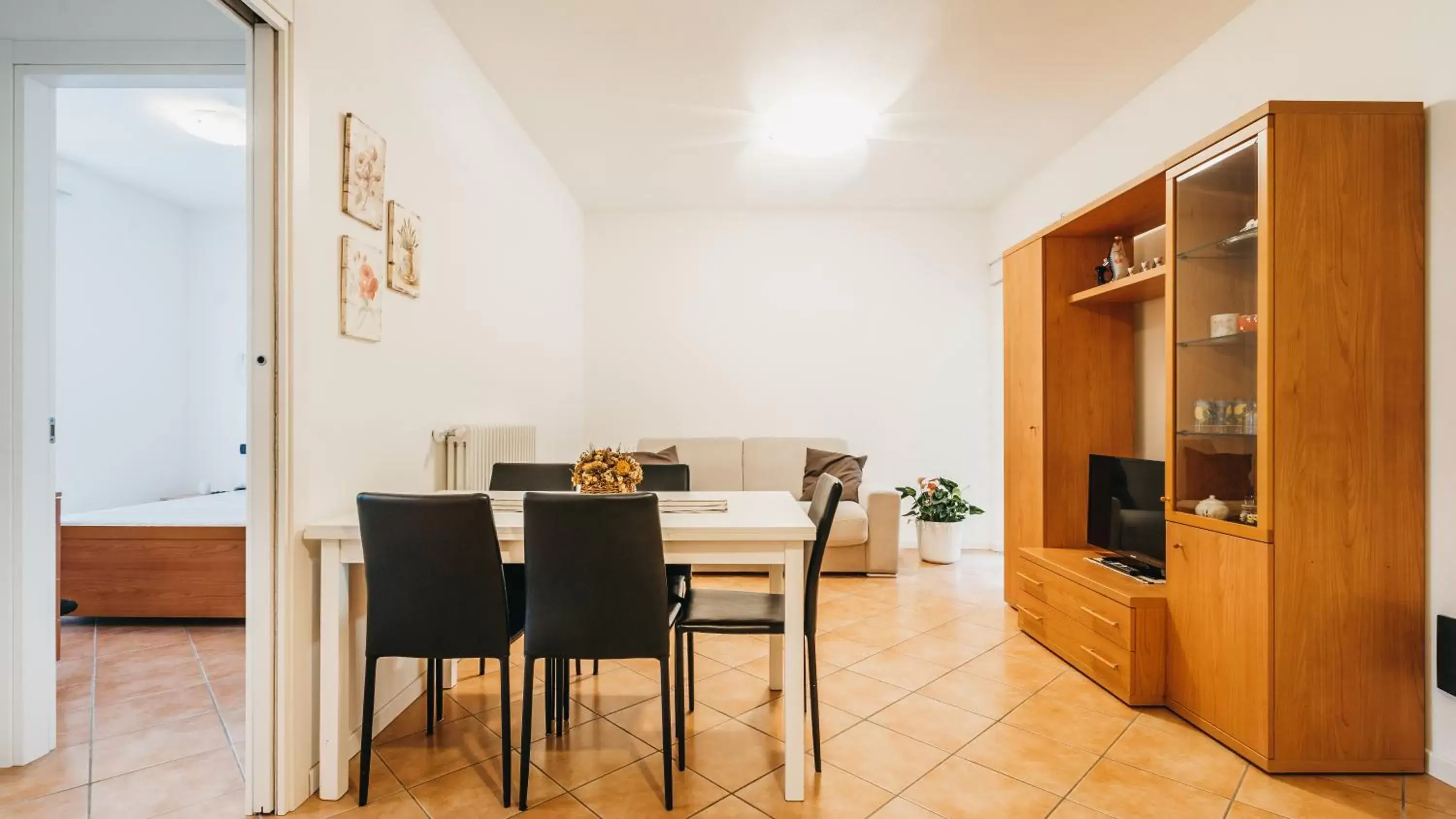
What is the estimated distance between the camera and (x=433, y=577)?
1.89 meters

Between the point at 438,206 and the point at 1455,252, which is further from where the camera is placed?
the point at 438,206

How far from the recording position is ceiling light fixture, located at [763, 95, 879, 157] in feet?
11.9

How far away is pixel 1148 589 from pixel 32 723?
3.72 meters

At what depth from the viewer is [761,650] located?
3199 millimetres

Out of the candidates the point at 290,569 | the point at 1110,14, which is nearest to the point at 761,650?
the point at 290,569

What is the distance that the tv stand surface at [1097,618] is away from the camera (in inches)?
100

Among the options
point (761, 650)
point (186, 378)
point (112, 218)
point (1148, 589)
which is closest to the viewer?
point (1148, 589)

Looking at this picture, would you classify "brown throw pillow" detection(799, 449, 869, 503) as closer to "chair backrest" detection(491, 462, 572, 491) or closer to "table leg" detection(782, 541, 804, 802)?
"chair backrest" detection(491, 462, 572, 491)

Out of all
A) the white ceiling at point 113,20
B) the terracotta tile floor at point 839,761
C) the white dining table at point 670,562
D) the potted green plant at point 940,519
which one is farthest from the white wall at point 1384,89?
the white ceiling at point 113,20

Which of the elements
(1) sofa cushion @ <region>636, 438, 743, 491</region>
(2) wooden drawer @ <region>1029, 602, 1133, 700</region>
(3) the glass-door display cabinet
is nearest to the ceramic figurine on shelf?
(3) the glass-door display cabinet

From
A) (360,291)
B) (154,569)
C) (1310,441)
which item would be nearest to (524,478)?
(360,291)

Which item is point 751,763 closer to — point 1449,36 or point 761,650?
point 761,650

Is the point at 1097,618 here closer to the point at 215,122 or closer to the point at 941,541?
the point at 941,541

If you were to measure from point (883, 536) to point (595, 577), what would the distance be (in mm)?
Answer: 3085
